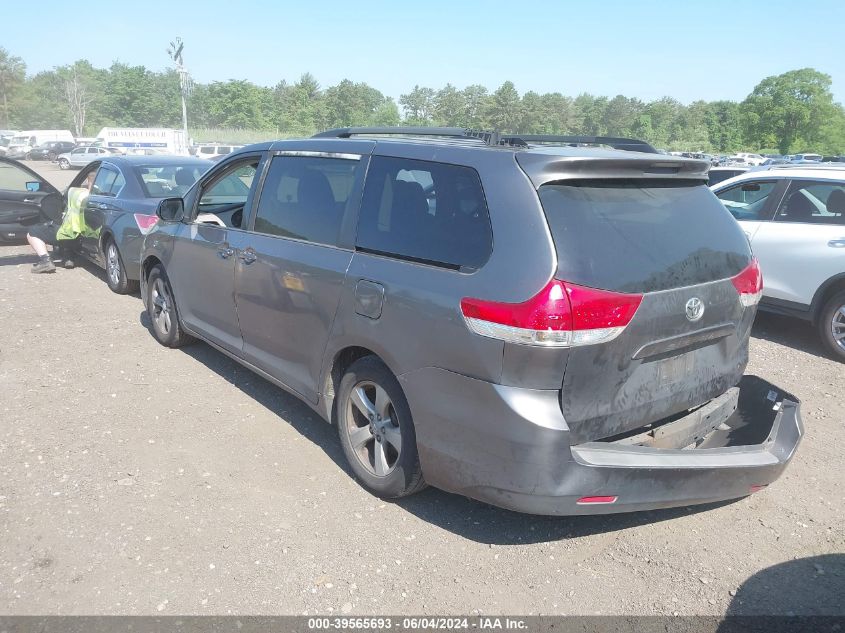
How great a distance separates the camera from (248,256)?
14.3ft

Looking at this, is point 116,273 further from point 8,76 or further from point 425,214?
point 8,76

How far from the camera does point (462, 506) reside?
3.54 metres

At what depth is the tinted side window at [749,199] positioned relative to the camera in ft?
22.9

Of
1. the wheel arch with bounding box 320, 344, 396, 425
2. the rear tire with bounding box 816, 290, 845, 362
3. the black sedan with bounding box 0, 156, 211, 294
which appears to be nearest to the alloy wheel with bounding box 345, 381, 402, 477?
the wheel arch with bounding box 320, 344, 396, 425

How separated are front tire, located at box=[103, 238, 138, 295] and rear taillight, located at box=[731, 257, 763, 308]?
686cm

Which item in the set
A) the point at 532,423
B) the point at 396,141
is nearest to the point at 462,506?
the point at 532,423

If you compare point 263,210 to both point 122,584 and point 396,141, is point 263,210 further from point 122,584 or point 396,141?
point 122,584

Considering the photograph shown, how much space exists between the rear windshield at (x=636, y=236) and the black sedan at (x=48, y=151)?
5624cm

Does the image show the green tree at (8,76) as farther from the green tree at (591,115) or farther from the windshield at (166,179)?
the windshield at (166,179)

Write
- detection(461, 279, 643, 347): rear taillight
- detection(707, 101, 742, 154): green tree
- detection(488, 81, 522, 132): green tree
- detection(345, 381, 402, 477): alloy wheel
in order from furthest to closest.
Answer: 1. detection(707, 101, 742, 154): green tree
2. detection(488, 81, 522, 132): green tree
3. detection(345, 381, 402, 477): alloy wheel
4. detection(461, 279, 643, 347): rear taillight

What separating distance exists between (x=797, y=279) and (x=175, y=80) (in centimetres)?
13003

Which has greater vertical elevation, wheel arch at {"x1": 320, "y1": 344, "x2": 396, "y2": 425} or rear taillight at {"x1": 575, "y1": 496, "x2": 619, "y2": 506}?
wheel arch at {"x1": 320, "y1": 344, "x2": 396, "y2": 425}

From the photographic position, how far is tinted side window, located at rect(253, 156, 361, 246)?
3.74 metres

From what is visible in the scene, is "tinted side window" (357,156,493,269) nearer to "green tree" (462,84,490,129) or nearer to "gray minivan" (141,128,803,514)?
"gray minivan" (141,128,803,514)
